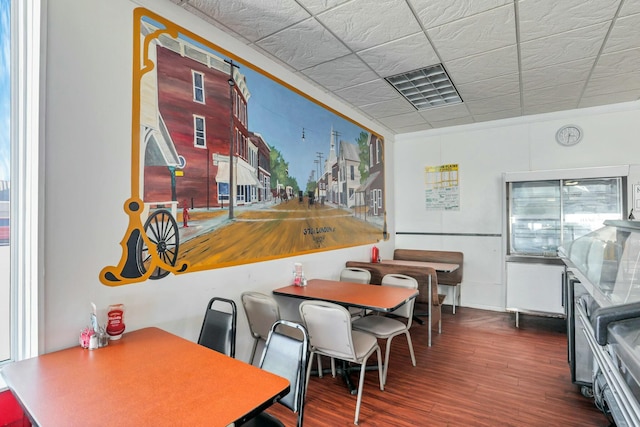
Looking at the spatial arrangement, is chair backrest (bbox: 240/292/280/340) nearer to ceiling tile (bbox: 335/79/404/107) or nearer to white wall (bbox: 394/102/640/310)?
ceiling tile (bbox: 335/79/404/107)

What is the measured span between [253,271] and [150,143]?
1.33 metres

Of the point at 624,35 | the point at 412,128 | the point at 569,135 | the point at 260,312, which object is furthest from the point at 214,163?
the point at 569,135

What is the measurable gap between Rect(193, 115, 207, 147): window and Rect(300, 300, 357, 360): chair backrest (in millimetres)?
1428

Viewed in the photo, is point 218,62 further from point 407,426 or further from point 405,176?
point 405,176

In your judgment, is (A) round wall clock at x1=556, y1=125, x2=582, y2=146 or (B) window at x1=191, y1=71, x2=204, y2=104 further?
(A) round wall clock at x1=556, y1=125, x2=582, y2=146

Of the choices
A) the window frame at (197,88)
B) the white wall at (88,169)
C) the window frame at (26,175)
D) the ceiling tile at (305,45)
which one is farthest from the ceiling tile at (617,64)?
the window frame at (26,175)

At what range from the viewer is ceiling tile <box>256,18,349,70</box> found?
2.70m

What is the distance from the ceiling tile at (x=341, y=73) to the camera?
326 centimetres

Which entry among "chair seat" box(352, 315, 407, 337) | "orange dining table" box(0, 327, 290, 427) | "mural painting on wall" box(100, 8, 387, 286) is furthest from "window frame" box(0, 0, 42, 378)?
"chair seat" box(352, 315, 407, 337)

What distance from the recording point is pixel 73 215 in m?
1.81

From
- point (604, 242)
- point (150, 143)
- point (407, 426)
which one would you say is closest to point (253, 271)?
point (150, 143)

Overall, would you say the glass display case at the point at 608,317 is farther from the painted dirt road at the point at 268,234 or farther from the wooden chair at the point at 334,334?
the painted dirt road at the point at 268,234

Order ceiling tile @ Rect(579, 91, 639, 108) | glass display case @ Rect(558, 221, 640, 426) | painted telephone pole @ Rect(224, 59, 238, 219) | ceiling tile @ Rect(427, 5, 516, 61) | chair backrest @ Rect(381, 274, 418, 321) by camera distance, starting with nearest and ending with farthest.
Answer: glass display case @ Rect(558, 221, 640, 426) < ceiling tile @ Rect(427, 5, 516, 61) < painted telephone pole @ Rect(224, 59, 238, 219) < chair backrest @ Rect(381, 274, 418, 321) < ceiling tile @ Rect(579, 91, 639, 108)

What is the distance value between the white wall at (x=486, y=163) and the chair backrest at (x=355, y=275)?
7.27 feet
